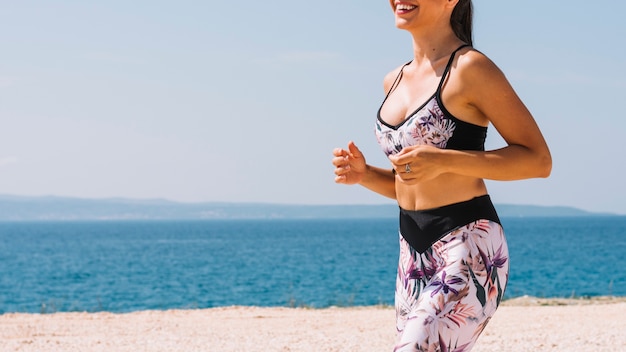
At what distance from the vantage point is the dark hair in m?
3.54

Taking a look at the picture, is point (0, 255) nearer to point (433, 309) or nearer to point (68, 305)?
point (68, 305)

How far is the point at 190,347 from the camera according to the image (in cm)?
1034

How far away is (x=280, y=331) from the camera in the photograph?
11.6 m

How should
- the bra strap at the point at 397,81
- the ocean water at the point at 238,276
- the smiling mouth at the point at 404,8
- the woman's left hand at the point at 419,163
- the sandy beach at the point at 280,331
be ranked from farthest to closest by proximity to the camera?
the ocean water at the point at 238,276
the sandy beach at the point at 280,331
the bra strap at the point at 397,81
the smiling mouth at the point at 404,8
the woman's left hand at the point at 419,163

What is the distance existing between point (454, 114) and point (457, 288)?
2.05 feet

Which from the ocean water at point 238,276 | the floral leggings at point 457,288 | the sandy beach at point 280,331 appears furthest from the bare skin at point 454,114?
the ocean water at point 238,276

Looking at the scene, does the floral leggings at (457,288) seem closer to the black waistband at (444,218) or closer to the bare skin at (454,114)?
the black waistband at (444,218)

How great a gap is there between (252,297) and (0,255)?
60156 millimetres

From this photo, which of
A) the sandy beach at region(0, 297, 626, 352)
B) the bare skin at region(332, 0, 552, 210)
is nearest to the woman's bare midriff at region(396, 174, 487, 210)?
the bare skin at region(332, 0, 552, 210)

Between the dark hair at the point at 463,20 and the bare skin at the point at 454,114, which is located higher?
the dark hair at the point at 463,20

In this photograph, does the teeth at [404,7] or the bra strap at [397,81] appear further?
the bra strap at [397,81]

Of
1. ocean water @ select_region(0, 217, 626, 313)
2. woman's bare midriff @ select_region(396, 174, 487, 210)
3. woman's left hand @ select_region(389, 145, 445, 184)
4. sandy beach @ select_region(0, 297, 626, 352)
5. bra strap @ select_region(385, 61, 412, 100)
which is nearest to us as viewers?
woman's left hand @ select_region(389, 145, 445, 184)

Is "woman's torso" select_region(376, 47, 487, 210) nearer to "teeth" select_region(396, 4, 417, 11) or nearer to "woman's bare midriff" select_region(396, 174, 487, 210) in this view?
"woman's bare midriff" select_region(396, 174, 487, 210)

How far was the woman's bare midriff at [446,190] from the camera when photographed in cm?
338
